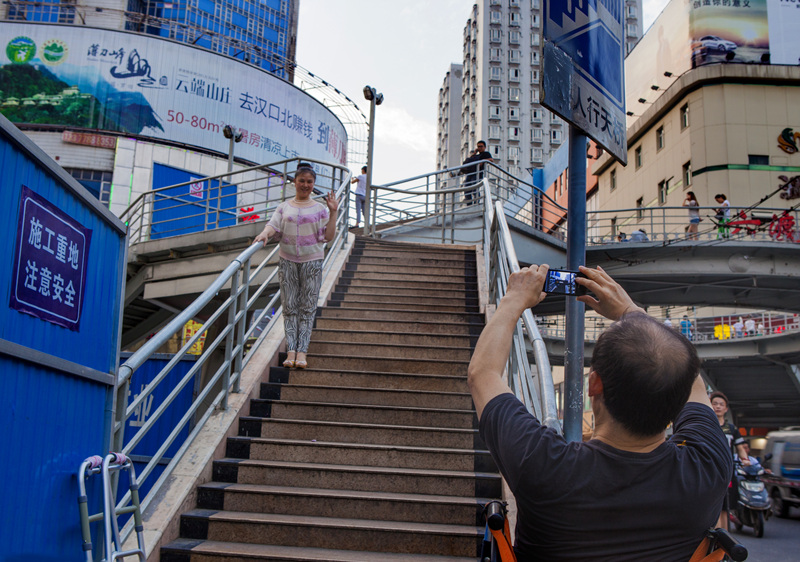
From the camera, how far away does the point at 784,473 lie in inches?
540

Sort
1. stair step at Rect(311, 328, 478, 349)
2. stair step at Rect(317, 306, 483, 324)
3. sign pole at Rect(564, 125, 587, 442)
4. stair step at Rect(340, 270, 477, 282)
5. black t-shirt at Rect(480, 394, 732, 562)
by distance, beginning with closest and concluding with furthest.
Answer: black t-shirt at Rect(480, 394, 732, 562), sign pole at Rect(564, 125, 587, 442), stair step at Rect(311, 328, 478, 349), stair step at Rect(317, 306, 483, 324), stair step at Rect(340, 270, 477, 282)

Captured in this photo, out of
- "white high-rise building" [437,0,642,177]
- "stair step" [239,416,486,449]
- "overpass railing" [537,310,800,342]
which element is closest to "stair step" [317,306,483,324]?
"stair step" [239,416,486,449]

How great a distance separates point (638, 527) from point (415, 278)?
8.02m

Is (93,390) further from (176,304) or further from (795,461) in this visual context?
(795,461)

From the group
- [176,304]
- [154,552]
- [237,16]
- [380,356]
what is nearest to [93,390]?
[154,552]

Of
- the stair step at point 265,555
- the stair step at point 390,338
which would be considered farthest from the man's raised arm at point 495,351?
the stair step at point 390,338

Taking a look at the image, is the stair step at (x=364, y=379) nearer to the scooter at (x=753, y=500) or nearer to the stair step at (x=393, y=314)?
the stair step at (x=393, y=314)

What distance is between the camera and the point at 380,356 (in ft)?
22.2

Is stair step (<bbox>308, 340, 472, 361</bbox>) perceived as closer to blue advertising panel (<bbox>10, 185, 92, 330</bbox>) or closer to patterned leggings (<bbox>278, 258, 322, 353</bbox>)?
patterned leggings (<bbox>278, 258, 322, 353</bbox>)

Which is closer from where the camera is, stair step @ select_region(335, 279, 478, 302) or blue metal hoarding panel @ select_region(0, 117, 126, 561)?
blue metal hoarding panel @ select_region(0, 117, 126, 561)

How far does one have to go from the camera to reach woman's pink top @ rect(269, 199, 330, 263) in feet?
20.6

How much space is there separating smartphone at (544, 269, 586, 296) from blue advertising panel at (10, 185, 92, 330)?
6.19 feet

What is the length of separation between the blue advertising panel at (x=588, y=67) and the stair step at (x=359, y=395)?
9.48 ft

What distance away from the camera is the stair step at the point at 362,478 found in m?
4.58
